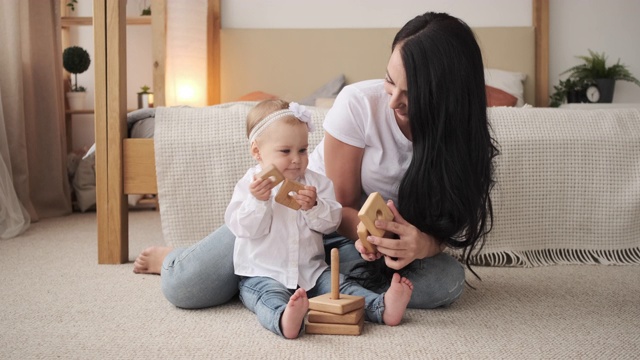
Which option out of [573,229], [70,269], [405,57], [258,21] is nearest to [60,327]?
[70,269]

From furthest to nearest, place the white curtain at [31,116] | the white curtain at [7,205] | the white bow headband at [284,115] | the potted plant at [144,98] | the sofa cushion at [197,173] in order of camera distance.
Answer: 1. the potted plant at [144,98]
2. the white curtain at [31,116]
3. the white curtain at [7,205]
4. the sofa cushion at [197,173]
5. the white bow headband at [284,115]

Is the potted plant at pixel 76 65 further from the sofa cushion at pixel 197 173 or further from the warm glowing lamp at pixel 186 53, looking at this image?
the sofa cushion at pixel 197 173

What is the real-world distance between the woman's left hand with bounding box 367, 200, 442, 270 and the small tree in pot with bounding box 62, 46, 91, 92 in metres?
2.79

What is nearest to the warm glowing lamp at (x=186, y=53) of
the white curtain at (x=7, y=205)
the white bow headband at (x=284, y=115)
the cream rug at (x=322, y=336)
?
the white curtain at (x=7, y=205)

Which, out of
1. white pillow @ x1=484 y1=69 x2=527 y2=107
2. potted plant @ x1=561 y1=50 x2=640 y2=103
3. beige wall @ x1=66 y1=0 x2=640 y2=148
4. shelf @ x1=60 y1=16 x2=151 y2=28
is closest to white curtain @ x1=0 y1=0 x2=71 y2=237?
shelf @ x1=60 y1=16 x2=151 y2=28

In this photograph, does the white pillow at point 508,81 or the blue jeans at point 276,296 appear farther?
the white pillow at point 508,81

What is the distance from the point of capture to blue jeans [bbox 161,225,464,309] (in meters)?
1.52

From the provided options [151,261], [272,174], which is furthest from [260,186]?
[151,261]

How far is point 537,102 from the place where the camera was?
412 cm

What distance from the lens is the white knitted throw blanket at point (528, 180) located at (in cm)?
203

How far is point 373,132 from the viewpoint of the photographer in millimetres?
1521

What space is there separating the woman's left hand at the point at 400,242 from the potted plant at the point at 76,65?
2792mm

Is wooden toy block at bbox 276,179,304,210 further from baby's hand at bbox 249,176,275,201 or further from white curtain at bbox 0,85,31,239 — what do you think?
white curtain at bbox 0,85,31,239

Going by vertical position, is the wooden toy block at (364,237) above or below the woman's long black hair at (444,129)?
below
